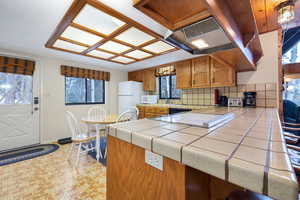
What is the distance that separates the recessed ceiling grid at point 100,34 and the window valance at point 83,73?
88cm

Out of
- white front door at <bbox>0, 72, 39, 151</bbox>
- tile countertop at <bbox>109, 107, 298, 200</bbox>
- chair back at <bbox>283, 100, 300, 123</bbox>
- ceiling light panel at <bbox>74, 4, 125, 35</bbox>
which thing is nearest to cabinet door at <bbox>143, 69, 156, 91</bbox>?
ceiling light panel at <bbox>74, 4, 125, 35</bbox>

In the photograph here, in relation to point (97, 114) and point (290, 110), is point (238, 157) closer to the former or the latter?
point (97, 114)

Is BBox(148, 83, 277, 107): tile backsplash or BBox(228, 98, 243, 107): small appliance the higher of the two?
BBox(148, 83, 277, 107): tile backsplash

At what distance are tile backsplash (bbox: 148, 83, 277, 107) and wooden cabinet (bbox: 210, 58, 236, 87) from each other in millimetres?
249

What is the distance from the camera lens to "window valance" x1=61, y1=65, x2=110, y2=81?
3.54m

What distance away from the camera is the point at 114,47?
263 centimetres

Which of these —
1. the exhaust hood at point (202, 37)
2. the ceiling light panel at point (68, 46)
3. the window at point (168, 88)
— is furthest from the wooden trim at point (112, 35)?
the window at point (168, 88)

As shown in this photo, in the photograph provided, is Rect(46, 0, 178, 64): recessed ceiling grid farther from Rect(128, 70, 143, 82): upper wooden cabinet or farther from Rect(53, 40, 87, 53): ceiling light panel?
Rect(128, 70, 143, 82): upper wooden cabinet

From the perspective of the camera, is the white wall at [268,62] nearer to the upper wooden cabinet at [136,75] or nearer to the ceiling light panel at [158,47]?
the ceiling light panel at [158,47]

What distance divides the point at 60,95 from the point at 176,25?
369 cm

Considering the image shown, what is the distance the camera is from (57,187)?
5.52ft

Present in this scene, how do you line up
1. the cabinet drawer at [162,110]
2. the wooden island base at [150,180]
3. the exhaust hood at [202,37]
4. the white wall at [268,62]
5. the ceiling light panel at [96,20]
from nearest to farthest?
Answer: the wooden island base at [150,180] < the exhaust hood at [202,37] < the ceiling light panel at [96,20] < the white wall at [268,62] < the cabinet drawer at [162,110]

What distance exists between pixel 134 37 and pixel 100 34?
53cm

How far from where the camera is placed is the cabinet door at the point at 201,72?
2.93 metres
